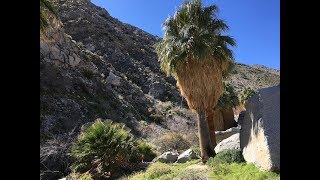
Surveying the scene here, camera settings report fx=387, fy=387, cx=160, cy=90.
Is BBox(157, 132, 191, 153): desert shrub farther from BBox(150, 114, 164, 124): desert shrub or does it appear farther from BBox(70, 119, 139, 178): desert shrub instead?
BBox(150, 114, 164, 124): desert shrub

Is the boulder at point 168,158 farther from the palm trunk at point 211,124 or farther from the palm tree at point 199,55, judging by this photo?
the palm tree at point 199,55

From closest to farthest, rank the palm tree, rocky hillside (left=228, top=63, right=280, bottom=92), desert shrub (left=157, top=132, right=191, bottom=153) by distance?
the palm tree → desert shrub (left=157, top=132, right=191, bottom=153) → rocky hillside (left=228, top=63, right=280, bottom=92)

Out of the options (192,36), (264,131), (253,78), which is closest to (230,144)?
(264,131)

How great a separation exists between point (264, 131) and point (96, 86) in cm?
2909

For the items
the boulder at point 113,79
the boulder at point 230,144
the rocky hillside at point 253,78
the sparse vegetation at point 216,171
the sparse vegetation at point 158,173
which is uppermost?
the rocky hillside at point 253,78

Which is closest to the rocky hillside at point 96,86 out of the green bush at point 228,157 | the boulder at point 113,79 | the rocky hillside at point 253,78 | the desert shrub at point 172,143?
the boulder at point 113,79

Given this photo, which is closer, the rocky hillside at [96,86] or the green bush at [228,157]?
the green bush at [228,157]

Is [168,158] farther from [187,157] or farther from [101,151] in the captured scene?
[101,151]

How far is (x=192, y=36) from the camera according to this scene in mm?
19969

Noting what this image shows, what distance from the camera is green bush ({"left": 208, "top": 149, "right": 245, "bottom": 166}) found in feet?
58.8

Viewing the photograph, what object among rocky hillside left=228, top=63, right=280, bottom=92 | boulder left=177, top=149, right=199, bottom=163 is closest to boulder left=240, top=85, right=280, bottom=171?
boulder left=177, top=149, right=199, bottom=163

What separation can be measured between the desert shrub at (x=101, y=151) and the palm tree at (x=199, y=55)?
4526mm

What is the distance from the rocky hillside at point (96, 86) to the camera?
101 feet
